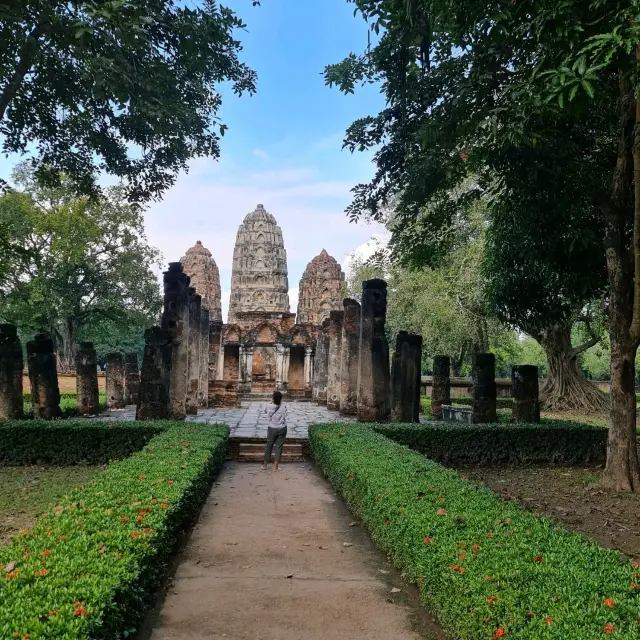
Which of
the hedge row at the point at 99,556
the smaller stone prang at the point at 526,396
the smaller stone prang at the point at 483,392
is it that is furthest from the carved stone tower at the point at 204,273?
the hedge row at the point at 99,556

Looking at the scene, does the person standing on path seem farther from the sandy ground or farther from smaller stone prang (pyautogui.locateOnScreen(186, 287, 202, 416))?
smaller stone prang (pyautogui.locateOnScreen(186, 287, 202, 416))

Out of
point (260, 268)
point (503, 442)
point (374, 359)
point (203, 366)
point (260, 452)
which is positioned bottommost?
point (260, 452)

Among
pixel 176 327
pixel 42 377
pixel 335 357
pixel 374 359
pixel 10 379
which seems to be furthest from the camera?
pixel 335 357

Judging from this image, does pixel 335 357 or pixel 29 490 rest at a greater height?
pixel 335 357

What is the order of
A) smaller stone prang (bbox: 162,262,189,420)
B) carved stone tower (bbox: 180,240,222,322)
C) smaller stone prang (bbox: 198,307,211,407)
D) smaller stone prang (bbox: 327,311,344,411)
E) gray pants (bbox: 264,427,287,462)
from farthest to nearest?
carved stone tower (bbox: 180,240,222,322) < smaller stone prang (bbox: 198,307,211,407) < smaller stone prang (bbox: 327,311,344,411) < smaller stone prang (bbox: 162,262,189,420) < gray pants (bbox: 264,427,287,462)

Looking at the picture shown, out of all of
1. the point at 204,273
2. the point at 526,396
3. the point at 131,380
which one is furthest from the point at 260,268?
the point at 526,396

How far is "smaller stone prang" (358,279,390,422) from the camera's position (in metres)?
14.5

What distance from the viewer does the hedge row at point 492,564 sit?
3371mm

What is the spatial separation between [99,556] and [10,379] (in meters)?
10.6

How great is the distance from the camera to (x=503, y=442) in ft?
39.2

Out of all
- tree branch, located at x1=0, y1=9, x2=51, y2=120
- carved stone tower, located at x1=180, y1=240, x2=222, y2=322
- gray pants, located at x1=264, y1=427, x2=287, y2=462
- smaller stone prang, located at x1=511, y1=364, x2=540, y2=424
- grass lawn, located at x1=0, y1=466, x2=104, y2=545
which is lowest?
grass lawn, located at x1=0, y1=466, x2=104, y2=545

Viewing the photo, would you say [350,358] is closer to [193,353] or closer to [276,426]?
[193,353]

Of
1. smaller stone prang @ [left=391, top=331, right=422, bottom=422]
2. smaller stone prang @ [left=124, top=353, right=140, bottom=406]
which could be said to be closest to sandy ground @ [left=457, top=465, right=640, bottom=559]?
smaller stone prang @ [left=391, top=331, right=422, bottom=422]

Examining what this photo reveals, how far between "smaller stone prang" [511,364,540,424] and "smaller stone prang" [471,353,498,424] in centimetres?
53
